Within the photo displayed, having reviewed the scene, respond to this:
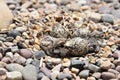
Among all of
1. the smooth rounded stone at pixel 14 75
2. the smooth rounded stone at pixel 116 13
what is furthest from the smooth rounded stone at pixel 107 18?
the smooth rounded stone at pixel 14 75

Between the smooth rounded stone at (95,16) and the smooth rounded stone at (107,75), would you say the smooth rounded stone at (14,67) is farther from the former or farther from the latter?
the smooth rounded stone at (95,16)

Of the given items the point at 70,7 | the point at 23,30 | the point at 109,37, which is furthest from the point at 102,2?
the point at 23,30

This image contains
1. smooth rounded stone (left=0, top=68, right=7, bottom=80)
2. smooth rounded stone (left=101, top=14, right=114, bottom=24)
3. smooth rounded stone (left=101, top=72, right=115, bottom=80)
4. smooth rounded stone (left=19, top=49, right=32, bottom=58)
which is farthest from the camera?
smooth rounded stone (left=101, top=14, right=114, bottom=24)

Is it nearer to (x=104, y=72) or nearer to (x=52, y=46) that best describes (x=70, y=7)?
Result: (x=52, y=46)

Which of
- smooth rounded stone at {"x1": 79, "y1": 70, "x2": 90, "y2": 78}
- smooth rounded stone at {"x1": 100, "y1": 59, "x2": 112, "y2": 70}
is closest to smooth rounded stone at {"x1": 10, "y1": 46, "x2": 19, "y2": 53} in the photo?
smooth rounded stone at {"x1": 79, "y1": 70, "x2": 90, "y2": 78}

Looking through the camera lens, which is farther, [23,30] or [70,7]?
[70,7]

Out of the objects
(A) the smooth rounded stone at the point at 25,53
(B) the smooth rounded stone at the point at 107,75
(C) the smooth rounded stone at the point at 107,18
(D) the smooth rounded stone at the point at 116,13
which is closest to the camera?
(B) the smooth rounded stone at the point at 107,75

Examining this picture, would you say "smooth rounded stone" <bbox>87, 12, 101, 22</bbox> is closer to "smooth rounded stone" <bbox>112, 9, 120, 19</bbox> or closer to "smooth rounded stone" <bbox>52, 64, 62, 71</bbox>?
"smooth rounded stone" <bbox>112, 9, 120, 19</bbox>

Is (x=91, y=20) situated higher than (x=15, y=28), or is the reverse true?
(x=91, y=20)

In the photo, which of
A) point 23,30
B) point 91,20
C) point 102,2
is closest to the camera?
point 23,30
